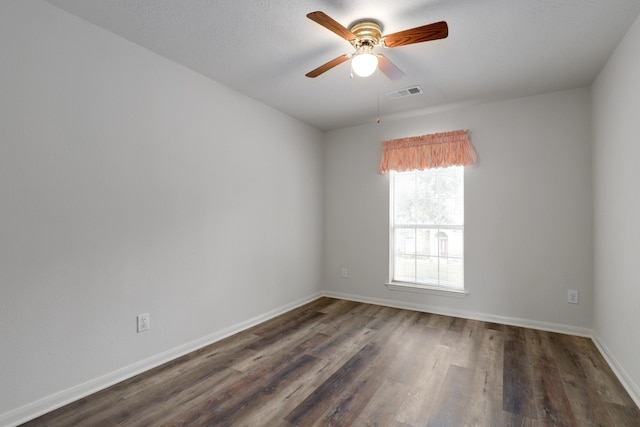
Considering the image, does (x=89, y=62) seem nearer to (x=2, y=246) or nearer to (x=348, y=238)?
(x=2, y=246)

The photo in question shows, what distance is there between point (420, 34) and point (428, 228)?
103 inches

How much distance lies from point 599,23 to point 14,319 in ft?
13.6

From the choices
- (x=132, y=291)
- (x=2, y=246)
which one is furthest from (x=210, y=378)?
(x=2, y=246)

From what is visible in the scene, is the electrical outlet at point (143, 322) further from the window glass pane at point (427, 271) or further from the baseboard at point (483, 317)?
the window glass pane at point (427, 271)

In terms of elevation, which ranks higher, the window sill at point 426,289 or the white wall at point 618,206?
the white wall at point 618,206

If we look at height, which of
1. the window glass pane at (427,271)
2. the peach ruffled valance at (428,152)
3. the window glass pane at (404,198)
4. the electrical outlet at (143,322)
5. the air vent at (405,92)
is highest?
the air vent at (405,92)

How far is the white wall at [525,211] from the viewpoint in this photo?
3.17 metres

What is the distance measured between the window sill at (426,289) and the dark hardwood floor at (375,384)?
506mm

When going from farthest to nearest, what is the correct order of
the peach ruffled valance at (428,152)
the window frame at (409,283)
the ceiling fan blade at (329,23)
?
the window frame at (409,283), the peach ruffled valance at (428,152), the ceiling fan blade at (329,23)

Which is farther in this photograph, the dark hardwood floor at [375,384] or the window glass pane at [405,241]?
the window glass pane at [405,241]

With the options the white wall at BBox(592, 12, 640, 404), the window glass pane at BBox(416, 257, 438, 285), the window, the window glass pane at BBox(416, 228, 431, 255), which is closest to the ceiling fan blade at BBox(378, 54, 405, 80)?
the white wall at BBox(592, 12, 640, 404)

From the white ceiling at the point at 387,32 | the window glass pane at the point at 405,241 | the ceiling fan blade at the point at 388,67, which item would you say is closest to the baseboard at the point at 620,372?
the window glass pane at the point at 405,241

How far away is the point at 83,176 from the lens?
211 cm

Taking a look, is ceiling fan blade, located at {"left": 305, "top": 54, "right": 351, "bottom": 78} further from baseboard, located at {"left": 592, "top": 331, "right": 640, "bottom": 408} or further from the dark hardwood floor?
baseboard, located at {"left": 592, "top": 331, "right": 640, "bottom": 408}
